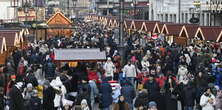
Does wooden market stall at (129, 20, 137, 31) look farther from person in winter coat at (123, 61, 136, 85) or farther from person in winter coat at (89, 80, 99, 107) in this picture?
person in winter coat at (89, 80, 99, 107)

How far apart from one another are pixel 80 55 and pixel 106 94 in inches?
211

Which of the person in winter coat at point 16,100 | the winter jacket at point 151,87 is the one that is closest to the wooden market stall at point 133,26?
the winter jacket at point 151,87

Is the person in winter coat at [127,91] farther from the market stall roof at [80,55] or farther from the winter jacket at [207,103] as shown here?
the market stall roof at [80,55]

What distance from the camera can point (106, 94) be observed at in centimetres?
1795

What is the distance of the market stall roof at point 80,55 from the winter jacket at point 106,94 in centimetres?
504

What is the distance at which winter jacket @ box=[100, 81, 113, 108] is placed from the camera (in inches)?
699

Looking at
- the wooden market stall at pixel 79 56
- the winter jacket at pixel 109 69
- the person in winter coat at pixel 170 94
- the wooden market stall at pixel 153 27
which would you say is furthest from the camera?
the wooden market stall at pixel 153 27

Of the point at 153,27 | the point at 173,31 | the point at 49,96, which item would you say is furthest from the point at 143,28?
the point at 49,96

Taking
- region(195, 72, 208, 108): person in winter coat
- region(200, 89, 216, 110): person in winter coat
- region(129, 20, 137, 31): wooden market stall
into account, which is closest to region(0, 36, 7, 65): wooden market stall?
region(195, 72, 208, 108): person in winter coat

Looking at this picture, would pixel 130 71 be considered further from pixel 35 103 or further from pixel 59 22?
pixel 59 22

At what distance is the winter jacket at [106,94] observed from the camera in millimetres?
17750

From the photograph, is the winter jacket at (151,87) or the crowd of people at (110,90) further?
the winter jacket at (151,87)

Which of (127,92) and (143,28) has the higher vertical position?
(143,28)

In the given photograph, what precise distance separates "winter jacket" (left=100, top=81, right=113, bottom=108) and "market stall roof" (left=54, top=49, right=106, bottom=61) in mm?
5038
